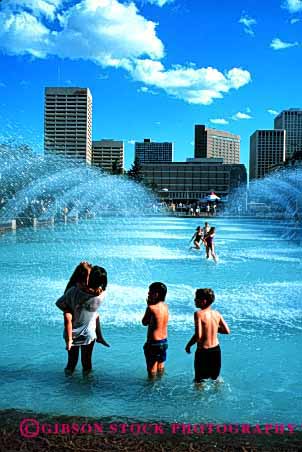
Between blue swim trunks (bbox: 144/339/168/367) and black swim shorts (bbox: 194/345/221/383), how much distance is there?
1.27ft

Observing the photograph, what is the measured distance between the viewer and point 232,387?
5938 millimetres

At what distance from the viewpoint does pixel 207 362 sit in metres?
5.59

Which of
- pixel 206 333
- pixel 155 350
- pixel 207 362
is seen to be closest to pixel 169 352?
pixel 155 350

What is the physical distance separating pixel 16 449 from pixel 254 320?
5618 millimetres

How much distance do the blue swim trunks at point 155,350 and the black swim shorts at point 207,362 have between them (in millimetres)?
388

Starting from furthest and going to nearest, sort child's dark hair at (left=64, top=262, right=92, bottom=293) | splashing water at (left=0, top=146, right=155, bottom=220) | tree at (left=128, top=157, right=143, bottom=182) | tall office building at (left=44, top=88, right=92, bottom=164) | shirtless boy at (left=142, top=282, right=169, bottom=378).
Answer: tree at (left=128, top=157, right=143, bottom=182) < tall office building at (left=44, top=88, right=92, bottom=164) < splashing water at (left=0, top=146, right=155, bottom=220) < shirtless boy at (left=142, top=282, right=169, bottom=378) < child's dark hair at (left=64, top=262, right=92, bottom=293)

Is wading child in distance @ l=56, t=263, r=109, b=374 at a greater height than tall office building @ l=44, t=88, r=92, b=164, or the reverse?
tall office building @ l=44, t=88, r=92, b=164

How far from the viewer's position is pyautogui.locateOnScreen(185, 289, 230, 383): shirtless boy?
17.9ft

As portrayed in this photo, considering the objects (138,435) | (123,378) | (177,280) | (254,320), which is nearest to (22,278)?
(177,280)

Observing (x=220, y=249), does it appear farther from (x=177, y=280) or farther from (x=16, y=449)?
(x=16, y=449)

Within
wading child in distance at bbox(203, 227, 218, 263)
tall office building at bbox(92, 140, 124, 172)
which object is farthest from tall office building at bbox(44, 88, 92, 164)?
tall office building at bbox(92, 140, 124, 172)

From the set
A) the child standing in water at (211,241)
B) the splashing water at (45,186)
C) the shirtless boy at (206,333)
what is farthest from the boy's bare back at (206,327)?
the splashing water at (45,186)

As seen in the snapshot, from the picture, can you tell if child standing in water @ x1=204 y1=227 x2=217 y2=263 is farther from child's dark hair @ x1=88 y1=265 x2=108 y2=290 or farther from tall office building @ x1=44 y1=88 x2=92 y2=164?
tall office building @ x1=44 y1=88 x2=92 y2=164

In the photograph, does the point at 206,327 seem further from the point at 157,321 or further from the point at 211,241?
the point at 211,241
